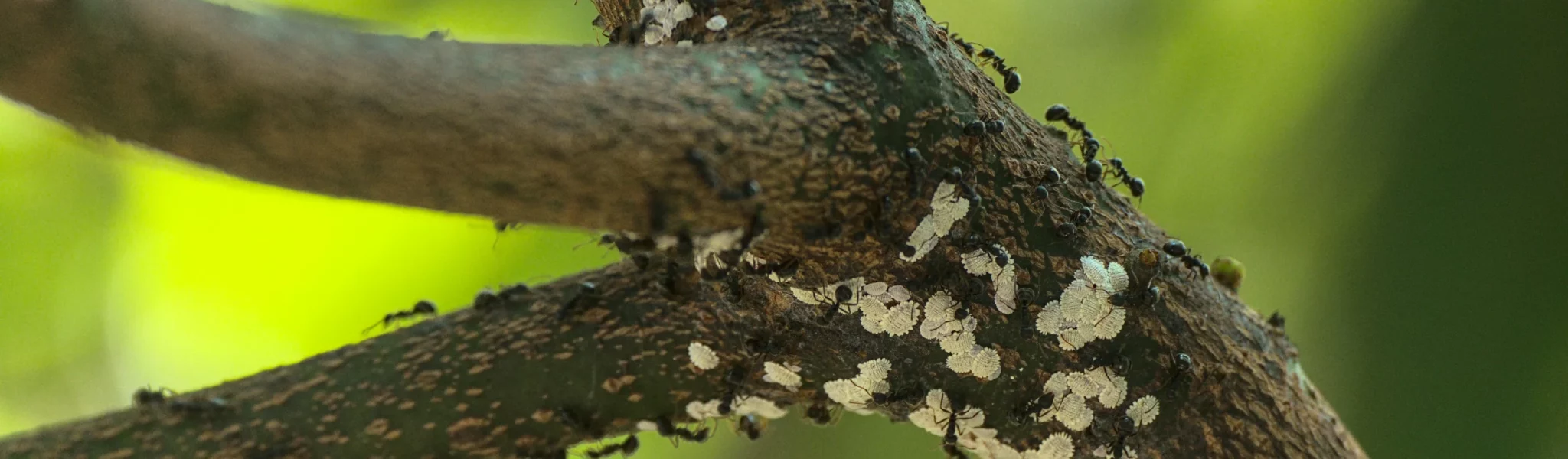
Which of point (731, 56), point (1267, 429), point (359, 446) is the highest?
point (731, 56)

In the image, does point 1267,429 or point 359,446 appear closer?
point 359,446

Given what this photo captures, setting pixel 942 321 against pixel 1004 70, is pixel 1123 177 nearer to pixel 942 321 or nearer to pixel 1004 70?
pixel 1004 70

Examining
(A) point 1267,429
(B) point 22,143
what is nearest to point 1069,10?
(A) point 1267,429

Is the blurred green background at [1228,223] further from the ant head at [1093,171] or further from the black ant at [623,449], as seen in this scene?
the ant head at [1093,171]

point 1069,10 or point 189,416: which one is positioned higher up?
point 1069,10

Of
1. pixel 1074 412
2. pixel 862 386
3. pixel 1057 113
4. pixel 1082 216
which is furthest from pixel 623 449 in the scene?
pixel 1057 113

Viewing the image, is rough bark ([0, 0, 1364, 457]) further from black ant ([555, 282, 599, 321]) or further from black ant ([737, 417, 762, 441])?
black ant ([737, 417, 762, 441])

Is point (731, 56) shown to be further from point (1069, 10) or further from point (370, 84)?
point (1069, 10)
